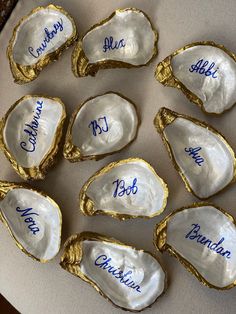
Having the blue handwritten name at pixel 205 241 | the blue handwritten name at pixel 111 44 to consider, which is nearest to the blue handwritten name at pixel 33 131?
the blue handwritten name at pixel 111 44

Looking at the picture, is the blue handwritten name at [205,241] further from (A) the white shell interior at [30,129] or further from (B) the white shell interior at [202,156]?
(A) the white shell interior at [30,129]

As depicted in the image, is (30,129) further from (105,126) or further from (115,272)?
(115,272)

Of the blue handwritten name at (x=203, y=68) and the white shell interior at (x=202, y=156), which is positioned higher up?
the blue handwritten name at (x=203, y=68)

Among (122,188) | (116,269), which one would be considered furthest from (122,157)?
(116,269)

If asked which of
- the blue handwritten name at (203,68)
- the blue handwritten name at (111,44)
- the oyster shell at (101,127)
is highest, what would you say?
the blue handwritten name at (111,44)

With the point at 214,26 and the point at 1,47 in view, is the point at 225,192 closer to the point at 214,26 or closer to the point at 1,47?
the point at 214,26
